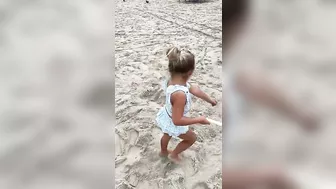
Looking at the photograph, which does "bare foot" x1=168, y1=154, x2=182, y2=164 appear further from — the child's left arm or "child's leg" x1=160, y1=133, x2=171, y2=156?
the child's left arm

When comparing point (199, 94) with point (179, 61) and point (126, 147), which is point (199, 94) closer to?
point (179, 61)

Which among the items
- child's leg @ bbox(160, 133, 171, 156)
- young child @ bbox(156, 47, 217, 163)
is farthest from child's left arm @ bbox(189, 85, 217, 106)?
child's leg @ bbox(160, 133, 171, 156)

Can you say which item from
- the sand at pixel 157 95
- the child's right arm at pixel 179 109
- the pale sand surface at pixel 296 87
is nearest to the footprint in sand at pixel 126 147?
the sand at pixel 157 95

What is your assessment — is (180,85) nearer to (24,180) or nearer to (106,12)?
(106,12)

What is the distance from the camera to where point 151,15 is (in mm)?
1204

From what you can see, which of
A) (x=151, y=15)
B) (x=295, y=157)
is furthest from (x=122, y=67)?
(x=295, y=157)

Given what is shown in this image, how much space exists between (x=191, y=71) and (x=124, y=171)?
0.29 m

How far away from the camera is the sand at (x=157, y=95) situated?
116cm

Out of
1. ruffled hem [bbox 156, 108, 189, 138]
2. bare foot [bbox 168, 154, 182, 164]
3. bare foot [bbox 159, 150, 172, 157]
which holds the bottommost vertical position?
bare foot [bbox 168, 154, 182, 164]

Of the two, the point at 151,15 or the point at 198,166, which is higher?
the point at 151,15

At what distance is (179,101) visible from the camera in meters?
1.14

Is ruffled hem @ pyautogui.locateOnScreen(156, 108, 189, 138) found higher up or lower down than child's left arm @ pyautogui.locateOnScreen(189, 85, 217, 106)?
lower down

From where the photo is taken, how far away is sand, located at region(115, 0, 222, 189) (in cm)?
116

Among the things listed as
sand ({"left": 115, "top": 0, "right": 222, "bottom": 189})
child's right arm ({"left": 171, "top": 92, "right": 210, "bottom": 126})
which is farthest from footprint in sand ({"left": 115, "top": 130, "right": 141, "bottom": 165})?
child's right arm ({"left": 171, "top": 92, "right": 210, "bottom": 126})
